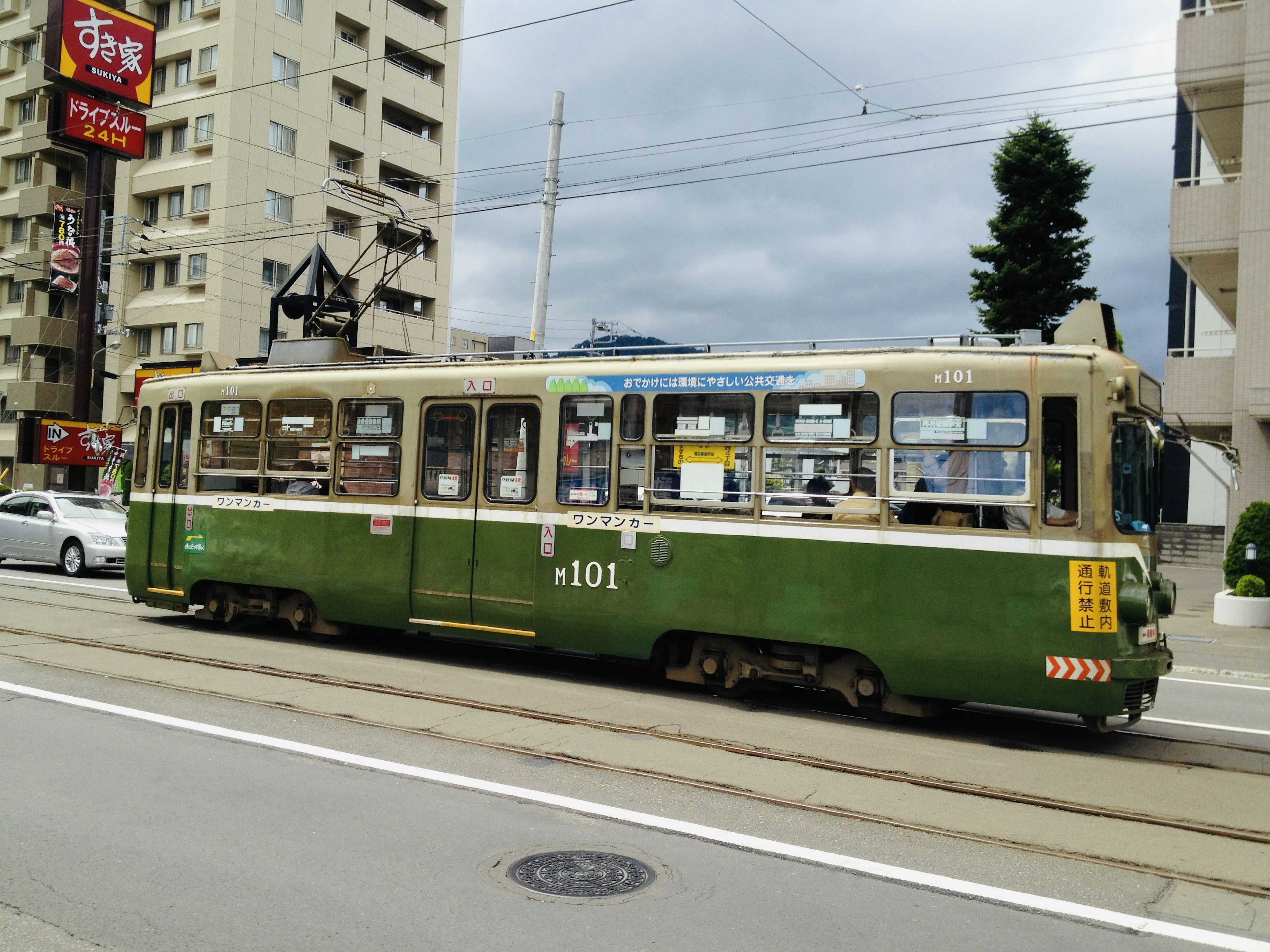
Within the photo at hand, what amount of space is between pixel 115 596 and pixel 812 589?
504 inches

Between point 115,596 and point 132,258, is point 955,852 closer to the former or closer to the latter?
point 115,596

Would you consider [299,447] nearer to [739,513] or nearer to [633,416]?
[633,416]

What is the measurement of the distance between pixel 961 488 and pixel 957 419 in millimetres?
544

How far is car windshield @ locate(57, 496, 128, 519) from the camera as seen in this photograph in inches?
840

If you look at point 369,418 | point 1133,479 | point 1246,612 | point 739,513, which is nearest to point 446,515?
point 369,418

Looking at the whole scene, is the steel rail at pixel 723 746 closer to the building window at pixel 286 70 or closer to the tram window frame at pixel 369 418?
the tram window frame at pixel 369 418

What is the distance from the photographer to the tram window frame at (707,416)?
9320 millimetres

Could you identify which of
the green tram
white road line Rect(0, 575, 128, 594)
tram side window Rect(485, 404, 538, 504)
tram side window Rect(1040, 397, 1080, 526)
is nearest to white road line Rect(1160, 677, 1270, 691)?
the green tram

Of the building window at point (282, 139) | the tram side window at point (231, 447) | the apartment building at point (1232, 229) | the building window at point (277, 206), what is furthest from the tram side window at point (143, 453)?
the building window at point (282, 139)

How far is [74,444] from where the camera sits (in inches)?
1396

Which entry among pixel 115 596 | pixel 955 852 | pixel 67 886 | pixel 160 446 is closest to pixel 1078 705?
pixel 955 852

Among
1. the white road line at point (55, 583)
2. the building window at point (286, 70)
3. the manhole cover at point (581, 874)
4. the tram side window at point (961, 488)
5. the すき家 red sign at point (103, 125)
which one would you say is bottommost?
the manhole cover at point (581, 874)

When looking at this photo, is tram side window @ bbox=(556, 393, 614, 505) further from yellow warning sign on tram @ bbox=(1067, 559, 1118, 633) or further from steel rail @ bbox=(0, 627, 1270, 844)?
yellow warning sign on tram @ bbox=(1067, 559, 1118, 633)

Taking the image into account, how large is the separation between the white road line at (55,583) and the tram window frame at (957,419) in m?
14.2
